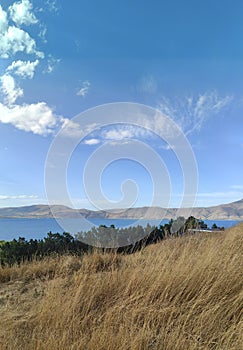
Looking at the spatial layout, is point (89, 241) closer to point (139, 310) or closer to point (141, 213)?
point (141, 213)

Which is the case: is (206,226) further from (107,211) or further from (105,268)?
(105,268)

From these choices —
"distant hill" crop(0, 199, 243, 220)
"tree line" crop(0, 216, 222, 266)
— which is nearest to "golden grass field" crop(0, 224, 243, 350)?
"tree line" crop(0, 216, 222, 266)

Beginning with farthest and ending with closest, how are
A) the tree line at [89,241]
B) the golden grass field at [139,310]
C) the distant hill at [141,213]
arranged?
the distant hill at [141,213] < the tree line at [89,241] < the golden grass field at [139,310]

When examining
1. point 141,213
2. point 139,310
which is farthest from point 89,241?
point 139,310

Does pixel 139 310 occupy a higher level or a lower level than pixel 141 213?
lower

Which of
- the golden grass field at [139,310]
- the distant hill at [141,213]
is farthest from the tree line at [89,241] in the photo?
the golden grass field at [139,310]

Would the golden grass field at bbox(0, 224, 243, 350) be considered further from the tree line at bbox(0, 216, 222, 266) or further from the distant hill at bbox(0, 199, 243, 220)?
the distant hill at bbox(0, 199, 243, 220)

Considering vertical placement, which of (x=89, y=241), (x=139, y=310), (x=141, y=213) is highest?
(x=141, y=213)

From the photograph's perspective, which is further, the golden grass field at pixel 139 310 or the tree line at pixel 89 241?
the tree line at pixel 89 241

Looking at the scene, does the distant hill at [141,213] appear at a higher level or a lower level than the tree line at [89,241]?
higher

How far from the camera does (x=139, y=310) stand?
116 inches

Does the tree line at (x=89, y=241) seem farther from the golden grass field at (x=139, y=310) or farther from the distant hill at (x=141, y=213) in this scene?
the golden grass field at (x=139, y=310)

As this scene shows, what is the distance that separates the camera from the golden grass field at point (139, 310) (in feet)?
8.11

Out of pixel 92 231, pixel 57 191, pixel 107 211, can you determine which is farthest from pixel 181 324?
pixel 107 211
